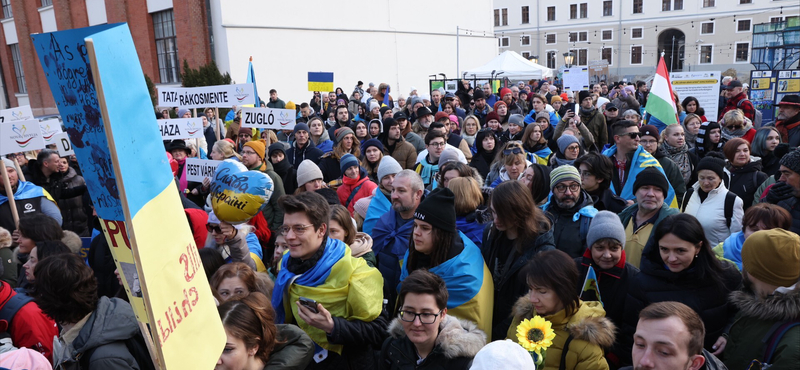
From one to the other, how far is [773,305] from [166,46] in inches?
1011

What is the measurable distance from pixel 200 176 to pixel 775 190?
18.8ft

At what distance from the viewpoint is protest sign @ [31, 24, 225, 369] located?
1472 mm

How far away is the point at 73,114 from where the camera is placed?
1657 mm

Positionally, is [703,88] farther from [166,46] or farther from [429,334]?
[166,46]

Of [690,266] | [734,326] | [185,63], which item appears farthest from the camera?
[185,63]

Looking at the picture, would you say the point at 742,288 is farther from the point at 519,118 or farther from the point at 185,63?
the point at 185,63

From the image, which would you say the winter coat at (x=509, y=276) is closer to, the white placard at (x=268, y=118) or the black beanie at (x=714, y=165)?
the black beanie at (x=714, y=165)

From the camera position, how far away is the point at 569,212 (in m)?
4.30

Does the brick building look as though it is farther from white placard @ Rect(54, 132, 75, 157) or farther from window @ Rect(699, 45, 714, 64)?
window @ Rect(699, 45, 714, 64)

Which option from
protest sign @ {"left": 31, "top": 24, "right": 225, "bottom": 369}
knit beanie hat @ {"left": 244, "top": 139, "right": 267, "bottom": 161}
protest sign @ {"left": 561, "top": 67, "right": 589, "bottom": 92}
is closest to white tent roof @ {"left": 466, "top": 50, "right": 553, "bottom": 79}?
protest sign @ {"left": 561, "top": 67, "right": 589, "bottom": 92}

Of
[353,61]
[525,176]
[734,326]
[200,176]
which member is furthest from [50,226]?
[353,61]

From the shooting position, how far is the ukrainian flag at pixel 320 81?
50.5 ft

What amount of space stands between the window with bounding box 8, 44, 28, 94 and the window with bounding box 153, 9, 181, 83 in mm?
14753

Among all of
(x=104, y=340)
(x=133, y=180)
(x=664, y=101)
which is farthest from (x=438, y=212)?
(x=664, y=101)
